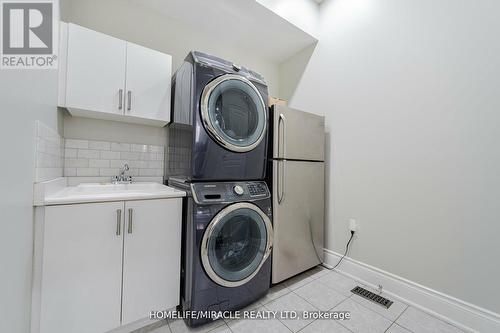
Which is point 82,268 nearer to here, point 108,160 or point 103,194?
point 103,194

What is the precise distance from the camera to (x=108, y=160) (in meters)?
1.76

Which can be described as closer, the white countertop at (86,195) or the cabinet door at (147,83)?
the white countertop at (86,195)

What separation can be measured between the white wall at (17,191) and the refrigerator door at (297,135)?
1500 millimetres

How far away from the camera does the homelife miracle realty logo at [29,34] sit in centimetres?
77

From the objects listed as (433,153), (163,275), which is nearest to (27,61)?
(163,275)

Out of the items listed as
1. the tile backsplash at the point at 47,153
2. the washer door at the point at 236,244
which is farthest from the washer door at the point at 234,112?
the tile backsplash at the point at 47,153

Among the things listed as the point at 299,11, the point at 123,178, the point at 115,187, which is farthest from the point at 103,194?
the point at 299,11

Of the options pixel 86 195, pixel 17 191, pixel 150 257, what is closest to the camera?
pixel 17 191

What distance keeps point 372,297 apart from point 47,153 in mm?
2532

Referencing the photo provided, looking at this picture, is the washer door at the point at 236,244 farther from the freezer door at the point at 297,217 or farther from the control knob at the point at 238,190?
the freezer door at the point at 297,217

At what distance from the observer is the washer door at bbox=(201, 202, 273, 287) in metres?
1.32

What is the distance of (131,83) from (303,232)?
6.44 feet

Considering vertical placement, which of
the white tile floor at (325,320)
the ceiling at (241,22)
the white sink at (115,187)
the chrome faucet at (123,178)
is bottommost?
the white tile floor at (325,320)

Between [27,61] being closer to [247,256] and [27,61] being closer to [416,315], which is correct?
[247,256]
